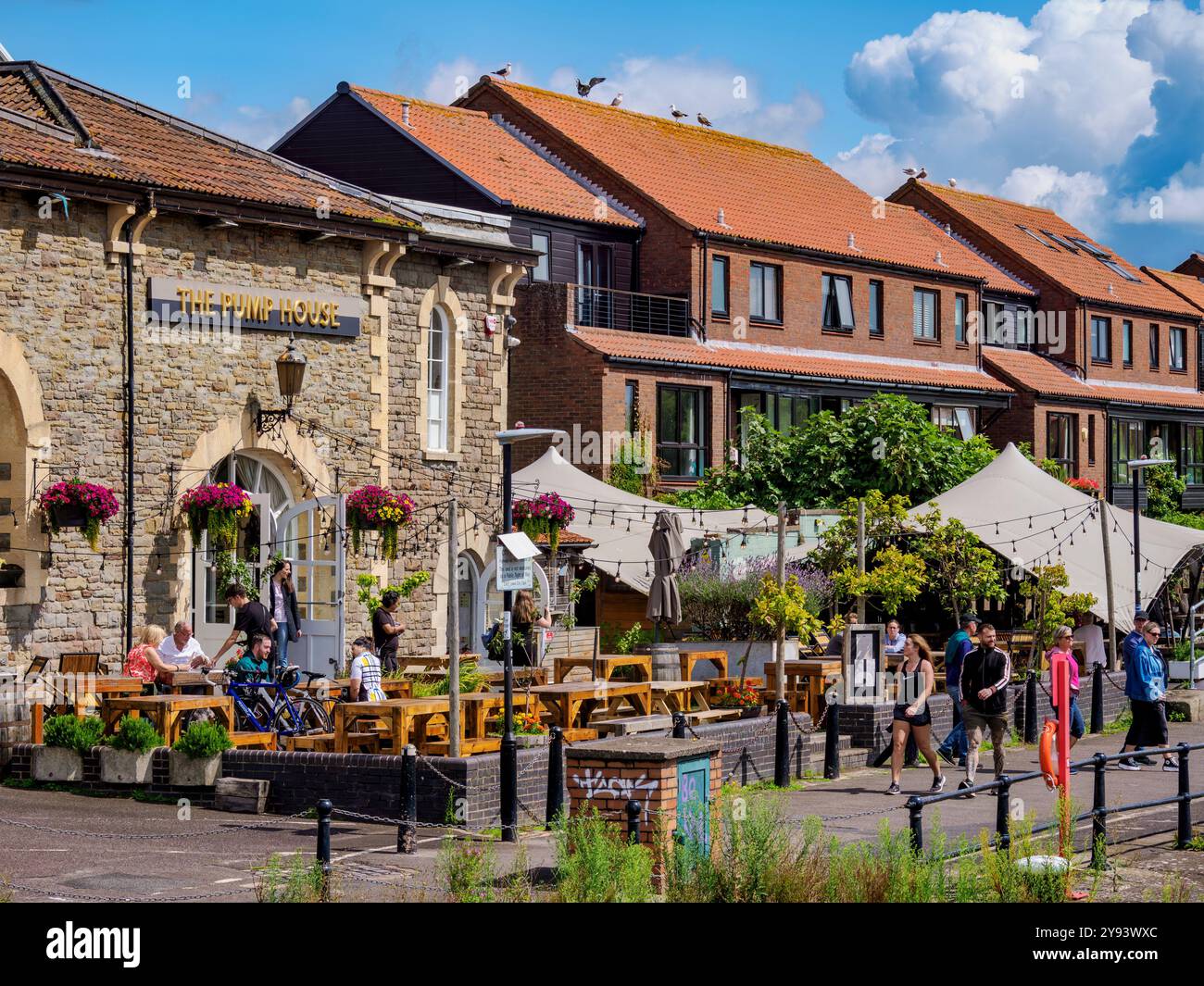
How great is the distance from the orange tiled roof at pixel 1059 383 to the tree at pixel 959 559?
68.5 ft

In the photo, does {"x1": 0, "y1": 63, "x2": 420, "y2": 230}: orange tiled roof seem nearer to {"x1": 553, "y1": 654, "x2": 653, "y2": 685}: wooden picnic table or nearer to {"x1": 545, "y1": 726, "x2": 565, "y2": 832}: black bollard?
{"x1": 553, "y1": 654, "x2": 653, "y2": 685}: wooden picnic table

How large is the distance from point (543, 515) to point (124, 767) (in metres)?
8.02

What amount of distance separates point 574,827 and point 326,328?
1279 cm

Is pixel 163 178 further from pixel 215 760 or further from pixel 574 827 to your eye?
pixel 574 827

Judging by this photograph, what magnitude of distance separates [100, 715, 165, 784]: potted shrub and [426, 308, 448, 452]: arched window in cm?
926

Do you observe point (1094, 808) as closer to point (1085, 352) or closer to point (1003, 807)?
point (1003, 807)

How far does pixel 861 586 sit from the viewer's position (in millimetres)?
21844

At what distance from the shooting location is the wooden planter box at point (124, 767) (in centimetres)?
1594

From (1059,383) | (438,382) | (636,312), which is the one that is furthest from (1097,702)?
(1059,383)

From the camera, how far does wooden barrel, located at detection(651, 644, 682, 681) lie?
20969mm

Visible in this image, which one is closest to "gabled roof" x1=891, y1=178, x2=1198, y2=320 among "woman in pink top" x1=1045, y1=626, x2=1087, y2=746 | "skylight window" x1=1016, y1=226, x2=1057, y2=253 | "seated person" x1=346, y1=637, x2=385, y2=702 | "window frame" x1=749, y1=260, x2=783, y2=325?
A: "skylight window" x1=1016, y1=226, x2=1057, y2=253

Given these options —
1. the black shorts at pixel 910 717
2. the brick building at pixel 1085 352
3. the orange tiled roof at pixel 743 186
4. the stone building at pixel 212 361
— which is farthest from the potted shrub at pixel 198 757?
the brick building at pixel 1085 352
